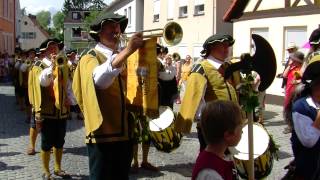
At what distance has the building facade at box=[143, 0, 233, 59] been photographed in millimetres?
22000

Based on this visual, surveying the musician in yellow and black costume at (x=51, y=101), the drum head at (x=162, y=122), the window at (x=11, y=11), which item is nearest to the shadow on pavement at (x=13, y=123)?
the musician in yellow and black costume at (x=51, y=101)

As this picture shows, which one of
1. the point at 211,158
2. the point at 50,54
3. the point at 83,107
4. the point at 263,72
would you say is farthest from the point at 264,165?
the point at 50,54

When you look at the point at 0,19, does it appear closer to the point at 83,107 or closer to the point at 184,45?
the point at 184,45

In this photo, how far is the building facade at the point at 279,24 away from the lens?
47.6ft

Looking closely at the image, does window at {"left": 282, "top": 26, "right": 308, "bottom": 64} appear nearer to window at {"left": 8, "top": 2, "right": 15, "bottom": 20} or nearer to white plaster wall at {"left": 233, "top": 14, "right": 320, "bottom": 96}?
white plaster wall at {"left": 233, "top": 14, "right": 320, "bottom": 96}

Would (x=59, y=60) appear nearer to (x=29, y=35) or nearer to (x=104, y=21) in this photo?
(x=104, y=21)

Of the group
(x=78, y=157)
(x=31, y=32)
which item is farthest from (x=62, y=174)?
(x=31, y=32)

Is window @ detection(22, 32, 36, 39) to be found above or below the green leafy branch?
above

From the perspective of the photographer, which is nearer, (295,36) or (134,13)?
(295,36)

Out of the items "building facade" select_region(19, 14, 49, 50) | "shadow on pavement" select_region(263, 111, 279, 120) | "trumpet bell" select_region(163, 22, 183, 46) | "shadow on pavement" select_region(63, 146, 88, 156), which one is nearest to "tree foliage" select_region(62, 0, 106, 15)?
"building facade" select_region(19, 14, 49, 50)

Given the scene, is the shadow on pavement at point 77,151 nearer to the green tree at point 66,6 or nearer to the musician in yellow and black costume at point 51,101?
the musician in yellow and black costume at point 51,101

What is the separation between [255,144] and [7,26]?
41.7 m

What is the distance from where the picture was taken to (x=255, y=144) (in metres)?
4.96

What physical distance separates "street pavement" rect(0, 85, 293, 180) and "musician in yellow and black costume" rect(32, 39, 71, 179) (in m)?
0.49
